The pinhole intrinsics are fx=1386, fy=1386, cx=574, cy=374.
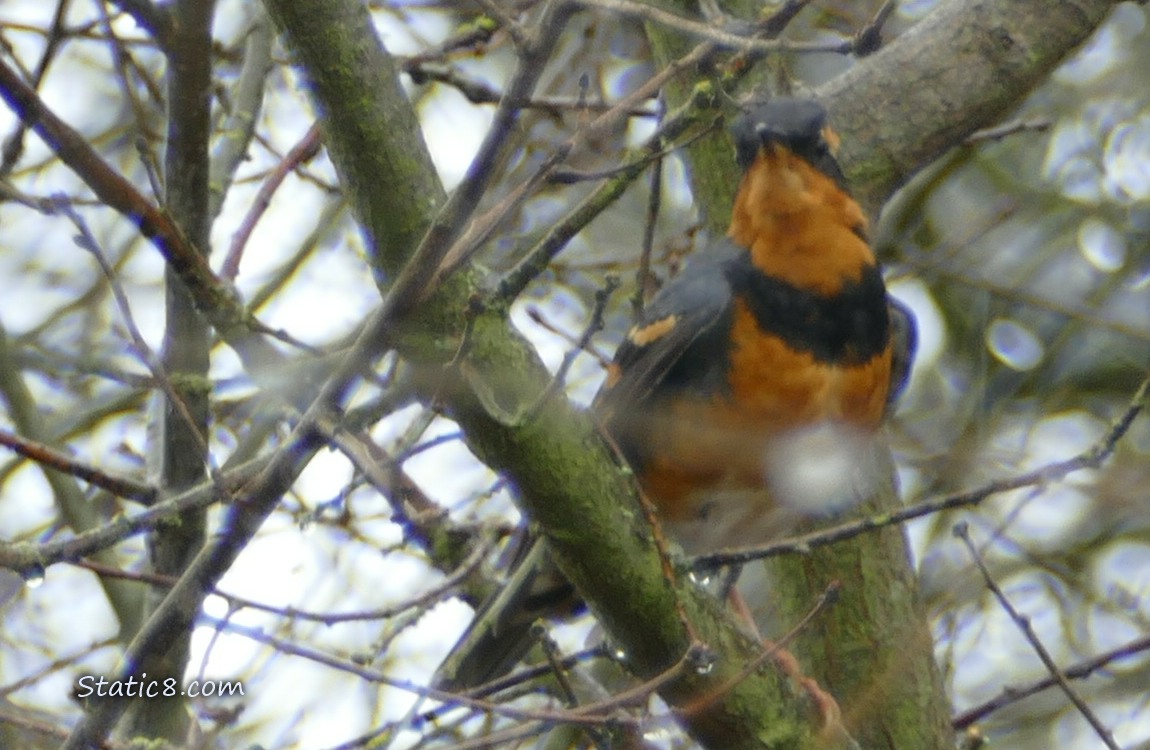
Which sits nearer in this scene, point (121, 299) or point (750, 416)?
point (121, 299)

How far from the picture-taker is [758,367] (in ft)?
14.7

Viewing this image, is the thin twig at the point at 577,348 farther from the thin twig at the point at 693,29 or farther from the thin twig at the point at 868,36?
the thin twig at the point at 868,36

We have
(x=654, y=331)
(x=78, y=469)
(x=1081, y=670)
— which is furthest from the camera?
(x=654, y=331)

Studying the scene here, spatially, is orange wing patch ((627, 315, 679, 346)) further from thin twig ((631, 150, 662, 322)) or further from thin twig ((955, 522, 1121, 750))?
thin twig ((955, 522, 1121, 750))

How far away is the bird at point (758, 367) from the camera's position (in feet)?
14.7

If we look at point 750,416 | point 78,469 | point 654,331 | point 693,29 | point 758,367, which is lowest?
point 78,469

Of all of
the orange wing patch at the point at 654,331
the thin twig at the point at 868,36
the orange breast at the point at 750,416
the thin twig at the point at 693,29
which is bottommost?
the thin twig at the point at 693,29

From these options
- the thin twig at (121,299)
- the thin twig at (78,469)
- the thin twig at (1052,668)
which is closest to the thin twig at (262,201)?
the thin twig at (78,469)

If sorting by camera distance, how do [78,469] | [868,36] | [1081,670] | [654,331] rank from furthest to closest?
[654,331] → [1081,670] → [78,469] → [868,36]

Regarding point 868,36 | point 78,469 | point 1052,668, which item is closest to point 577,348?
point 868,36

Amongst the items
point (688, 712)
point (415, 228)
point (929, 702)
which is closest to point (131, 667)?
point (415, 228)

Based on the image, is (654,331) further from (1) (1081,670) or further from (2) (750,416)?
(1) (1081,670)

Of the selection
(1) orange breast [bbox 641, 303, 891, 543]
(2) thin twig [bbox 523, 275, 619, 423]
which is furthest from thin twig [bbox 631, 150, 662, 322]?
(2) thin twig [bbox 523, 275, 619, 423]

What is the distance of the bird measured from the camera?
4.47 meters
